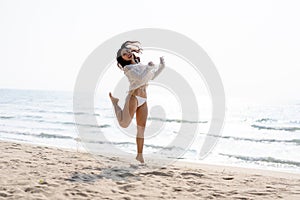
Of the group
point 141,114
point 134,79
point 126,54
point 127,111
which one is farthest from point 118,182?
point 126,54

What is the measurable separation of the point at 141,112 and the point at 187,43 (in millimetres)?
1802

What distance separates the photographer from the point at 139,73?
504 cm

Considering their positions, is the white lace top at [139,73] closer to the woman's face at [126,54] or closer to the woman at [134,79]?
the woman at [134,79]

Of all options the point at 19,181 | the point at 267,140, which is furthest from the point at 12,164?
the point at 267,140

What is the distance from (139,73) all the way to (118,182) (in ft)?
5.73

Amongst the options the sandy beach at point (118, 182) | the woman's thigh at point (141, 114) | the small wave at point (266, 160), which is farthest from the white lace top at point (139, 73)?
the small wave at point (266, 160)

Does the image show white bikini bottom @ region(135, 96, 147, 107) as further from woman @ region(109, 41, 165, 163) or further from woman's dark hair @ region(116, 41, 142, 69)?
woman's dark hair @ region(116, 41, 142, 69)

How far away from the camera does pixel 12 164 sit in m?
4.88

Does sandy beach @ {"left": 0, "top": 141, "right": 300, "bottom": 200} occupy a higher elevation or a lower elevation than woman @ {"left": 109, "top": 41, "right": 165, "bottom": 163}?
lower

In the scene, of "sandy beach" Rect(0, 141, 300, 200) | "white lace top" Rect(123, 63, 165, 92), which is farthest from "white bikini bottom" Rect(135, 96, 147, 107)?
"sandy beach" Rect(0, 141, 300, 200)

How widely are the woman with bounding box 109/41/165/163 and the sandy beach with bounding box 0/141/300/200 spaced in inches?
31.2

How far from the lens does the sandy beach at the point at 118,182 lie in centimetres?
360

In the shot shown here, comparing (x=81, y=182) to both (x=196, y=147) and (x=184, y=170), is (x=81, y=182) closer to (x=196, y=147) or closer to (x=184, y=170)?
(x=184, y=170)

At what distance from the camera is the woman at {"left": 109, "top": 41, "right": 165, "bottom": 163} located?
504 centimetres
